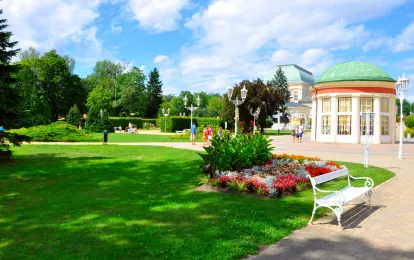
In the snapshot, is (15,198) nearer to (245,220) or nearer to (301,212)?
(245,220)

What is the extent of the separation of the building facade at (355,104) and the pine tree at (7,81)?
26587 mm

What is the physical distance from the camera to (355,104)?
31.3m

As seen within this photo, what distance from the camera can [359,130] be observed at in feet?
102

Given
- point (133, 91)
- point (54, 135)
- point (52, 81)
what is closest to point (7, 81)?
point (54, 135)

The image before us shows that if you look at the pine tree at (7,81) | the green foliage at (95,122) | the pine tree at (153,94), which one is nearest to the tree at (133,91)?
the pine tree at (153,94)

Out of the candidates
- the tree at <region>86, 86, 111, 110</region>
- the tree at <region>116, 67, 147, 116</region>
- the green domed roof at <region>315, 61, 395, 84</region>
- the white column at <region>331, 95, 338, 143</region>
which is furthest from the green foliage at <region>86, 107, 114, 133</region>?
the tree at <region>116, 67, 147, 116</region>

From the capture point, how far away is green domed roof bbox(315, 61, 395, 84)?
31.4m

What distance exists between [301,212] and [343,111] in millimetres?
27765

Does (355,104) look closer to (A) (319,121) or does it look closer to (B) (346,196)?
(A) (319,121)

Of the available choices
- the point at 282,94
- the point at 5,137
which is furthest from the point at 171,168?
the point at 282,94

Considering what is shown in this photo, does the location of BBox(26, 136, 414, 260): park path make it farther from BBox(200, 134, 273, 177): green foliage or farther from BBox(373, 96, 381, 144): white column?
BBox(373, 96, 381, 144): white column

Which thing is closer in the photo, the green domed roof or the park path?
the park path

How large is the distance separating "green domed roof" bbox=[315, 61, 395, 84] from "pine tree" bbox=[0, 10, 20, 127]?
87.5 feet

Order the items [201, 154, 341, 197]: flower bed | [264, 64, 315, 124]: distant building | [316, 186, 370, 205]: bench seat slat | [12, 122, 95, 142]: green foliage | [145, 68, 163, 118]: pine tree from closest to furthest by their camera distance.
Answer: [316, 186, 370, 205]: bench seat slat, [201, 154, 341, 197]: flower bed, [12, 122, 95, 142]: green foliage, [145, 68, 163, 118]: pine tree, [264, 64, 315, 124]: distant building
